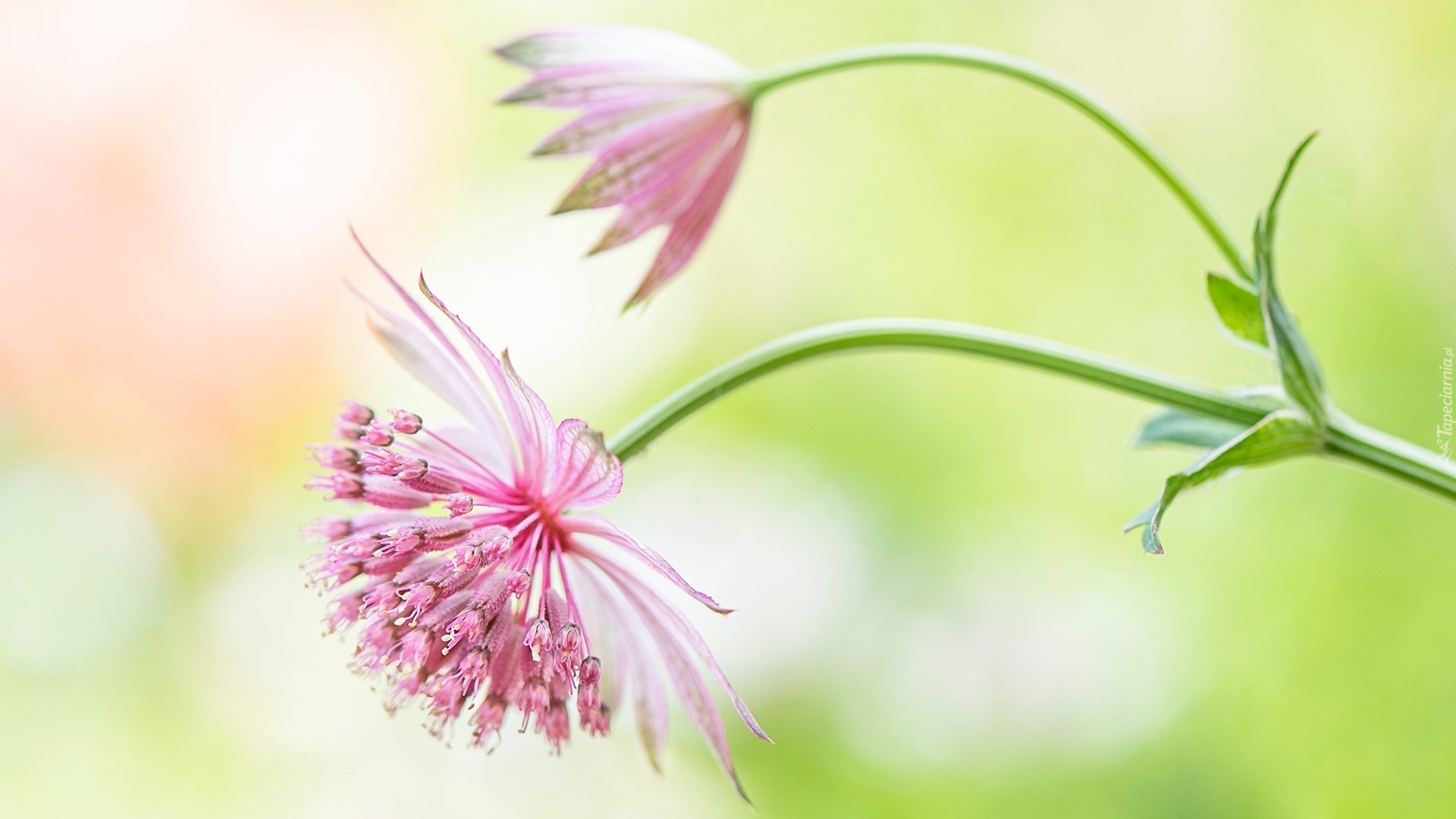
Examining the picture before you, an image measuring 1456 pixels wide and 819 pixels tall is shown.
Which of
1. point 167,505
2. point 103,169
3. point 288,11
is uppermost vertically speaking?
point 288,11

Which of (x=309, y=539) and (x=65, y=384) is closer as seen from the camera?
(x=309, y=539)

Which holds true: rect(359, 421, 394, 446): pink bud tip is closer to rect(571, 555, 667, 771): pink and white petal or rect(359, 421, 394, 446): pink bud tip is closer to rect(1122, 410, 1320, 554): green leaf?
rect(571, 555, 667, 771): pink and white petal

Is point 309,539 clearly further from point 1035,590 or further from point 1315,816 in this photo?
point 1315,816

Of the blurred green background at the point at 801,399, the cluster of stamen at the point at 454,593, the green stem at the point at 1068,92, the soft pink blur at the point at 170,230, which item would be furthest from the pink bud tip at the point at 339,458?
the soft pink blur at the point at 170,230

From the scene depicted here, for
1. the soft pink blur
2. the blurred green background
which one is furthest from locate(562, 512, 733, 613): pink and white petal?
the soft pink blur

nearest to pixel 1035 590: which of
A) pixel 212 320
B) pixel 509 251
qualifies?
pixel 509 251

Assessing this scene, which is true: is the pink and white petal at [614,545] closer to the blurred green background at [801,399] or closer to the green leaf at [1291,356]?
the green leaf at [1291,356]
